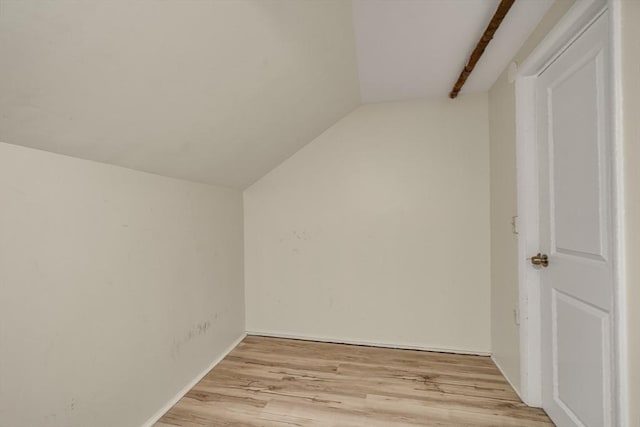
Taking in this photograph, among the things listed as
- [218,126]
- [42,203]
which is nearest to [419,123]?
[218,126]

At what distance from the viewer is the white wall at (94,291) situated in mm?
1063

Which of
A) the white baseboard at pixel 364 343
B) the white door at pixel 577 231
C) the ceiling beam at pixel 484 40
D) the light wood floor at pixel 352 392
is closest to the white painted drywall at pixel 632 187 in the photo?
the white door at pixel 577 231

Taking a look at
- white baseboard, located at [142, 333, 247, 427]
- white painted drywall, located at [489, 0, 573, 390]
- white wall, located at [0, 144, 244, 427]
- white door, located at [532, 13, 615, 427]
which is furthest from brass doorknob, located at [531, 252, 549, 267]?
white baseboard, located at [142, 333, 247, 427]

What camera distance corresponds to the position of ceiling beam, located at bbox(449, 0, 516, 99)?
1352mm

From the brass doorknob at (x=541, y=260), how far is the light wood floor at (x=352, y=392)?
91 cm

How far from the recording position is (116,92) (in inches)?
42.9

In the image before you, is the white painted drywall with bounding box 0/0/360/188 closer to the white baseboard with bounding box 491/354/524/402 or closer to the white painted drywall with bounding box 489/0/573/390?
the white painted drywall with bounding box 489/0/573/390

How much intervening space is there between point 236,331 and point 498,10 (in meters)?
3.00

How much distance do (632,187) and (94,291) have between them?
2.23 metres

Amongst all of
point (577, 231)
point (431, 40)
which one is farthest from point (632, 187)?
point (431, 40)

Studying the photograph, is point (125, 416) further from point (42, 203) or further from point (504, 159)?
point (504, 159)

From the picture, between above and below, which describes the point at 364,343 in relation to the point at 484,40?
below

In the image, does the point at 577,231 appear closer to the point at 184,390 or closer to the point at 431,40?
the point at 431,40

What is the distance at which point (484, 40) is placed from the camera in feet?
5.25
